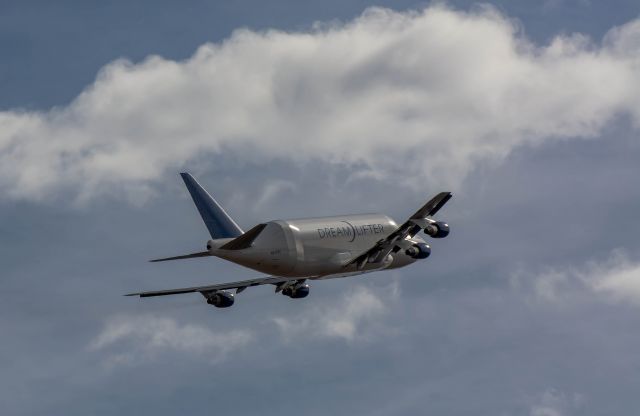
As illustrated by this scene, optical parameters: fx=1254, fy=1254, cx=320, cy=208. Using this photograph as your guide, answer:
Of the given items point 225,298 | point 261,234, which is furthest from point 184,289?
point 261,234

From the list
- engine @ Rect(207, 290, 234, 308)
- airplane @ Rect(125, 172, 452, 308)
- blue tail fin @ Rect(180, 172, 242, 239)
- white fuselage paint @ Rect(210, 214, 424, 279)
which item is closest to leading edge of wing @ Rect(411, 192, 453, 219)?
airplane @ Rect(125, 172, 452, 308)

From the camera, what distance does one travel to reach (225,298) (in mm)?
106062

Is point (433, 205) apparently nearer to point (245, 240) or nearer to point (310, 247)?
point (310, 247)

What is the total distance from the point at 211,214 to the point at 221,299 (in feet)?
23.8

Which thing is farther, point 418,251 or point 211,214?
point 211,214

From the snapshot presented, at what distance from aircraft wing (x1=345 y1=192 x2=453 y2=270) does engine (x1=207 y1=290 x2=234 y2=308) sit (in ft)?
37.6

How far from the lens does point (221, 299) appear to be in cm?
10606

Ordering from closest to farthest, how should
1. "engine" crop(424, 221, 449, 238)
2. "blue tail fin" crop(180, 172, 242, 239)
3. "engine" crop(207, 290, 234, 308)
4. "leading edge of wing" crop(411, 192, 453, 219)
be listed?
"leading edge of wing" crop(411, 192, 453, 219) → "engine" crop(424, 221, 449, 238) → "blue tail fin" crop(180, 172, 242, 239) → "engine" crop(207, 290, 234, 308)

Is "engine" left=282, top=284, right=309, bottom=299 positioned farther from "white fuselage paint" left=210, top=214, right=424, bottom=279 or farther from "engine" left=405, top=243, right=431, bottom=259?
"engine" left=405, top=243, right=431, bottom=259

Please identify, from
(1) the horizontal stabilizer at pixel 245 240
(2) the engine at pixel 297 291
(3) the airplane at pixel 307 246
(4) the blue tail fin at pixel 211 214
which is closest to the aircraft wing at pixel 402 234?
(3) the airplane at pixel 307 246

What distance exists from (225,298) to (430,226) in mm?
19562

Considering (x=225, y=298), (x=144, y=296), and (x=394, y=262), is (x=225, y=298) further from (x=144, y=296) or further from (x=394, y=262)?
(x=394, y=262)

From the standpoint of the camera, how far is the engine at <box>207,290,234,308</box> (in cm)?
10606

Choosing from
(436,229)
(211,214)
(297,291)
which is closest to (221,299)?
(297,291)
